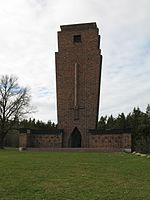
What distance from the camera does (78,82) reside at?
38781mm

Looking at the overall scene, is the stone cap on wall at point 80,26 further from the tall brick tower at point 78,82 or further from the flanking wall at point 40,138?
the flanking wall at point 40,138

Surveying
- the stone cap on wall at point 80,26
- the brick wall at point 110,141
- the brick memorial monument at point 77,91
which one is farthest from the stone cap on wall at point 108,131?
the stone cap on wall at point 80,26

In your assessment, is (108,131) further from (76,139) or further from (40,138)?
(40,138)

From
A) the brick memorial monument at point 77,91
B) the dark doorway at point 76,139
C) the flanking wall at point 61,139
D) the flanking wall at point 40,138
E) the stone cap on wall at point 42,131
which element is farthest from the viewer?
the dark doorway at point 76,139

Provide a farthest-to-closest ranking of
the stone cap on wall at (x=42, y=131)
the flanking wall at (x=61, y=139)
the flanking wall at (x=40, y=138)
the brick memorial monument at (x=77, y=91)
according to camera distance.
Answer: the stone cap on wall at (x=42, y=131) < the flanking wall at (x=40, y=138) < the brick memorial monument at (x=77, y=91) < the flanking wall at (x=61, y=139)

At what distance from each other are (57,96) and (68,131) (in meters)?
4.27

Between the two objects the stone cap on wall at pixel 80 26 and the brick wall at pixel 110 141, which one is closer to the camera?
the brick wall at pixel 110 141

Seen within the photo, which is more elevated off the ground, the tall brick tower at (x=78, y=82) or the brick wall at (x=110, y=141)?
the tall brick tower at (x=78, y=82)

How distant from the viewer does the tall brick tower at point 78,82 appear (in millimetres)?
38125

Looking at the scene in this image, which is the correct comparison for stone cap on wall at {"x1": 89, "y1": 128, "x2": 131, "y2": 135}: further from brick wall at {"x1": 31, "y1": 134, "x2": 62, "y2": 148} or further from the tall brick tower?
brick wall at {"x1": 31, "y1": 134, "x2": 62, "y2": 148}

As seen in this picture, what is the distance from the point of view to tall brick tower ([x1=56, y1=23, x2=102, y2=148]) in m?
38.1

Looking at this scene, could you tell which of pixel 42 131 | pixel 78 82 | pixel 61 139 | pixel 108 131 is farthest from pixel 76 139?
pixel 78 82

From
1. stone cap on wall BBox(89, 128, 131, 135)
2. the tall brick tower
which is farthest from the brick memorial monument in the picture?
stone cap on wall BBox(89, 128, 131, 135)

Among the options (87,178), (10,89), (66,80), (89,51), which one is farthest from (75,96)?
(87,178)
